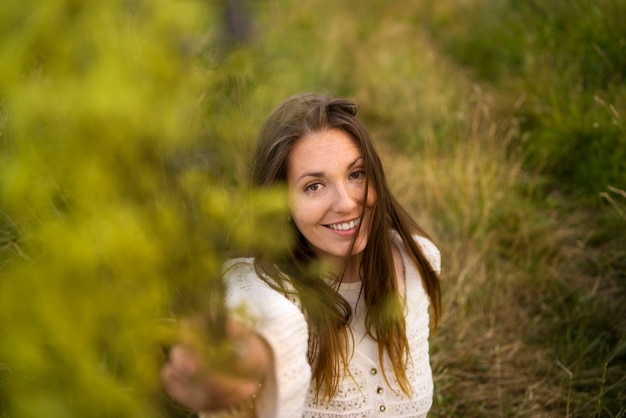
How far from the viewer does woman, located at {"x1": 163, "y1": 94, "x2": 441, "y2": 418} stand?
1.73 meters

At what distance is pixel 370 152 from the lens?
183 cm

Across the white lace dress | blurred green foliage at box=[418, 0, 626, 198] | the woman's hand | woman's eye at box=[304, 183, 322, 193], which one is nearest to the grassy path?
blurred green foliage at box=[418, 0, 626, 198]

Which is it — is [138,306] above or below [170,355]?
above

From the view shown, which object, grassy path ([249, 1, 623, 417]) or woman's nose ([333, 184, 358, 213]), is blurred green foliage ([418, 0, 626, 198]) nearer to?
grassy path ([249, 1, 623, 417])

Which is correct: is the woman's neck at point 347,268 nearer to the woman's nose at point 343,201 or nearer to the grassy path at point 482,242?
the woman's nose at point 343,201

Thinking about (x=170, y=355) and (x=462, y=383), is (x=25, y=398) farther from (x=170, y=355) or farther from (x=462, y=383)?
(x=462, y=383)

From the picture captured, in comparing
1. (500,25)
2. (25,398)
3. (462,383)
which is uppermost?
(500,25)

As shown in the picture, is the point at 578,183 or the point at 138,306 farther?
the point at 578,183

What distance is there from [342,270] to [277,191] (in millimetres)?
717

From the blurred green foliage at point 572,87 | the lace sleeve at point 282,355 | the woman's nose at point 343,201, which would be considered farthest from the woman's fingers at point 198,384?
the blurred green foliage at point 572,87

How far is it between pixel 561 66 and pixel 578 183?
0.98m

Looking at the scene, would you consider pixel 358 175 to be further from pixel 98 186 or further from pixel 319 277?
pixel 98 186

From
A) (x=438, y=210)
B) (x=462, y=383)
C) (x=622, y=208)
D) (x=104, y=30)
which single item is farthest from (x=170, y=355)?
(x=438, y=210)

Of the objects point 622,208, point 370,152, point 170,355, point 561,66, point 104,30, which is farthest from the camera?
point 561,66
